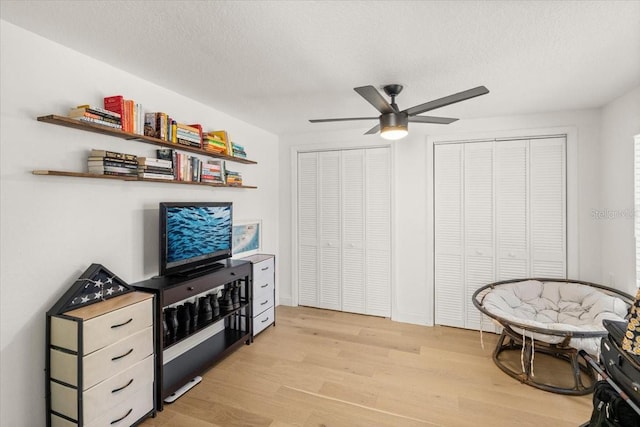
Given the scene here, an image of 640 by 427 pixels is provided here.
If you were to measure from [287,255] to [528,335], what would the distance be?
302cm

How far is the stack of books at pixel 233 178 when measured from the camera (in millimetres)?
3254

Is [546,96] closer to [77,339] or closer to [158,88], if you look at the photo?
[158,88]

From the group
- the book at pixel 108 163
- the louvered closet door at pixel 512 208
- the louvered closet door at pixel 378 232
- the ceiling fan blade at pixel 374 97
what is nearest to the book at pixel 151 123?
the book at pixel 108 163

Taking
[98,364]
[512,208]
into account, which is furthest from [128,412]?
[512,208]

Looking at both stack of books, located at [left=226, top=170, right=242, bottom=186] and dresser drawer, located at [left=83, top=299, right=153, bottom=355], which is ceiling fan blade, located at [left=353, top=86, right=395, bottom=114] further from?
dresser drawer, located at [left=83, top=299, right=153, bottom=355]

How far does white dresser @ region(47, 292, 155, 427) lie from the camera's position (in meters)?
1.74

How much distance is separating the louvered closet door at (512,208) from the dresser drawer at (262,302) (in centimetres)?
274

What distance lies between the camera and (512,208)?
357 cm

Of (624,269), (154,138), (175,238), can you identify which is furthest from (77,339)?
(624,269)

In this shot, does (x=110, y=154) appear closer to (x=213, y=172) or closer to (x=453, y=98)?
(x=213, y=172)

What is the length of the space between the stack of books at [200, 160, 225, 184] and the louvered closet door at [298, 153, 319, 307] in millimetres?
1486

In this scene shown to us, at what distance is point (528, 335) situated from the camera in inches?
102

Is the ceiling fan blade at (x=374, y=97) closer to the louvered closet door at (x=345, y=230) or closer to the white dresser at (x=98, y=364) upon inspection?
the louvered closet door at (x=345, y=230)

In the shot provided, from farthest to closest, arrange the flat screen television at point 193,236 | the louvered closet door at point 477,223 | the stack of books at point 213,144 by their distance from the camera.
Result: the louvered closet door at point 477,223
the stack of books at point 213,144
the flat screen television at point 193,236
